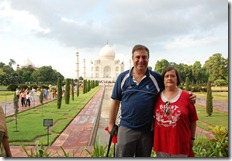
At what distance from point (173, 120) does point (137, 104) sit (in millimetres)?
312

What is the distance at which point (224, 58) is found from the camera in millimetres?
3834

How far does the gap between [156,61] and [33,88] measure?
Result: 2.63 m

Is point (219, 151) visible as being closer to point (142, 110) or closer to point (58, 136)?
point (142, 110)

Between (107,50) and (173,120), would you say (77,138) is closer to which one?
(107,50)

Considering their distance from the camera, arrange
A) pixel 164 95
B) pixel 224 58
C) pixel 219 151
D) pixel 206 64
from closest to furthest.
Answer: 1. pixel 164 95
2. pixel 219 151
3. pixel 224 58
4. pixel 206 64

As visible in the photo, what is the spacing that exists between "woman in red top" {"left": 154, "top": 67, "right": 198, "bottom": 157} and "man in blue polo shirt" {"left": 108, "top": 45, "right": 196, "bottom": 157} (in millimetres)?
69

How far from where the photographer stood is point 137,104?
6.82 feet

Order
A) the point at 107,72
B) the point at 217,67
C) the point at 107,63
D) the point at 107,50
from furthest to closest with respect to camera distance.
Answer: the point at 107,72 < the point at 107,63 < the point at 107,50 < the point at 217,67

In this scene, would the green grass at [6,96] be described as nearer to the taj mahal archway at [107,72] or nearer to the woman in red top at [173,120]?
the woman in red top at [173,120]

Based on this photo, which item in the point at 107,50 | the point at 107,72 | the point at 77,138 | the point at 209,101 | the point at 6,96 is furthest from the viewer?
the point at 107,72

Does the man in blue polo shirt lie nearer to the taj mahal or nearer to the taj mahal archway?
the taj mahal

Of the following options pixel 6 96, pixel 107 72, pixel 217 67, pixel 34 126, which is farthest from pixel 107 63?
pixel 217 67

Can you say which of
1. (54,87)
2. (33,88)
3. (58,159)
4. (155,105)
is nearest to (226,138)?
(155,105)

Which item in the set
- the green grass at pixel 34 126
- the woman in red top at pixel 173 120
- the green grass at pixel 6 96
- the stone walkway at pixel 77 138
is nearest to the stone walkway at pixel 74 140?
the stone walkway at pixel 77 138
